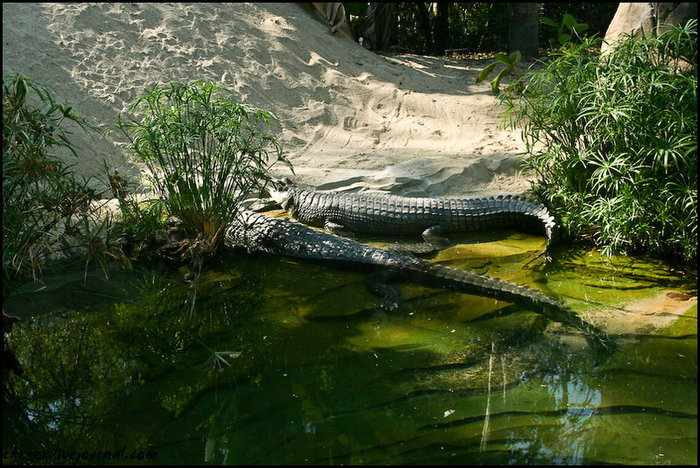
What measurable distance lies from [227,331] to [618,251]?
309 cm

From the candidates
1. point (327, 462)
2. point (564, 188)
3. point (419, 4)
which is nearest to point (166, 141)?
point (327, 462)

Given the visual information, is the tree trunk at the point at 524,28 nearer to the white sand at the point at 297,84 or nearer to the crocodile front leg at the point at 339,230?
the white sand at the point at 297,84

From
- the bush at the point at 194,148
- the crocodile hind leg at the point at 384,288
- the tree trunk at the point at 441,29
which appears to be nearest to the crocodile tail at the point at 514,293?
the crocodile hind leg at the point at 384,288

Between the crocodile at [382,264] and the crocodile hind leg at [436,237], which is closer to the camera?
the crocodile at [382,264]

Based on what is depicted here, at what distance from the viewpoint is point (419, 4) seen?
12.1 meters

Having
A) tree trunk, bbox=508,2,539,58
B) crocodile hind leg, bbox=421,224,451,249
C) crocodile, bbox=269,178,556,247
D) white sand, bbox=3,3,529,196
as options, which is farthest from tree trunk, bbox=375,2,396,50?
crocodile hind leg, bbox=421,224,451,249

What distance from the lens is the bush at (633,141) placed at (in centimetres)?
427

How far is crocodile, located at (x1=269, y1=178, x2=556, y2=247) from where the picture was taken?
5453 millimetres

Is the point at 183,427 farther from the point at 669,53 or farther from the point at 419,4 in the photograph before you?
the point at 419,4

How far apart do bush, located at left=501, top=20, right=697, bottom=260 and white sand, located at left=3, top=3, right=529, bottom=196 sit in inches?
56.5

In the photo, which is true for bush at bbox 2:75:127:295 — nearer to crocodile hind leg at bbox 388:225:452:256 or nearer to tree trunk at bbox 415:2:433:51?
crocodile hind leg at bbox 388:225:452:256

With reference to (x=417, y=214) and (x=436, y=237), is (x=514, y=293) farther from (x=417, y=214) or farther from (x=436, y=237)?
(x=417, y=214)

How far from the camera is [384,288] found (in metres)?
Result: 4.41

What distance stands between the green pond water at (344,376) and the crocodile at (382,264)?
0.09 meters
